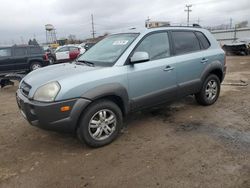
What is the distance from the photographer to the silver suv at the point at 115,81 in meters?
3.44

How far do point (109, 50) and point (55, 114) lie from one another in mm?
1635

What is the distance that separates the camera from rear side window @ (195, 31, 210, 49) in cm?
543

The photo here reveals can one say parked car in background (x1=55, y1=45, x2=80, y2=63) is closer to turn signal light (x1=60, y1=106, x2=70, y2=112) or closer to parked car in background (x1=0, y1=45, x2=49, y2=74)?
parked car in background (x1=0, y1=45, x2=49, y2=74)

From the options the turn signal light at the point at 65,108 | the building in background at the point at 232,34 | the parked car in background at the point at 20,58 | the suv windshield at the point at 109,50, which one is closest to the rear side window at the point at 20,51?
the parked car in background at the point at 20,58

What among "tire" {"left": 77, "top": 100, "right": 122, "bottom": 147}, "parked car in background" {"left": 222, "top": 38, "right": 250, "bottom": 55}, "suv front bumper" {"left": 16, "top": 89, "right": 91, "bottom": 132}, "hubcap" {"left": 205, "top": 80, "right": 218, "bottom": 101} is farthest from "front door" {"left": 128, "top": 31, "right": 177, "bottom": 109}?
"parked car in background" {"left": 222, "top": 38, "right": 250, "bottom": 55}

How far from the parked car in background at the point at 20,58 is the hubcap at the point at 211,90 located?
412 inches

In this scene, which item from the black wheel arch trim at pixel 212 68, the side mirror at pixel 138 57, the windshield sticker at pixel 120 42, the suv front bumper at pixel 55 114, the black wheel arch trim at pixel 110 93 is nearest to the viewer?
the suv front bumper at pixel 55 114

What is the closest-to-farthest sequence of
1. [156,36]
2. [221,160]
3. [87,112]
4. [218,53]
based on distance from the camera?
[221,160]
[87,112]
[156,36]
[218,53]

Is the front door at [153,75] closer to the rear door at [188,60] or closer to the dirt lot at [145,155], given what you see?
the rear door at [188,60]

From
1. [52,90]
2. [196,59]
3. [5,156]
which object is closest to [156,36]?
[196,59]

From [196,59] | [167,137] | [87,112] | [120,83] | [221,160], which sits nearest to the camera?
[221,160]

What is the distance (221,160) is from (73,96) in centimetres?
217

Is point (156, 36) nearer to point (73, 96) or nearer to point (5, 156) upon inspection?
point (73, 96)

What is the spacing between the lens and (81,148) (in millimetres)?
3912
